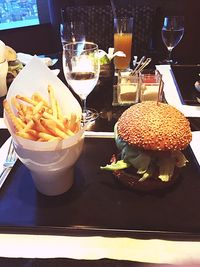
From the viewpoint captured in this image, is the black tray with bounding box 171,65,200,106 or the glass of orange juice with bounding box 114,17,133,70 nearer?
the black tray with bounding box 171,65,200,106

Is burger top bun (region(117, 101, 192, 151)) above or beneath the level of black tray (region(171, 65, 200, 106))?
above

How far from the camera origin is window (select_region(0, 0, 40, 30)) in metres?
2.91

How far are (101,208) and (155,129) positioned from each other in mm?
201

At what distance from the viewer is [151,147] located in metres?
0.64

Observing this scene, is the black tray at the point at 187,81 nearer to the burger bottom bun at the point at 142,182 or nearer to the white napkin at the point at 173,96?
the white napkin at the point at 173,96

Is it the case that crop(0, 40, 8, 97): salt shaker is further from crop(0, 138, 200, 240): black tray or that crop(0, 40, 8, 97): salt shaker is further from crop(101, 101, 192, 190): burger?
crop(101, 101, 192, 190): burger

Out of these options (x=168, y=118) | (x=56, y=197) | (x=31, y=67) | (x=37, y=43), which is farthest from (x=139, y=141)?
(x=37, y=43)

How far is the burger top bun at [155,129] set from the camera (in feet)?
2.12

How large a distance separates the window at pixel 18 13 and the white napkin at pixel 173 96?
197 cm

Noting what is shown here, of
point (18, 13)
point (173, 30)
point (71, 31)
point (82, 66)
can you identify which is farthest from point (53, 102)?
point (18, 13)

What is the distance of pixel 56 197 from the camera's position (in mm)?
663

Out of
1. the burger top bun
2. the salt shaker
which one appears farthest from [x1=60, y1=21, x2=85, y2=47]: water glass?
the burger top bun

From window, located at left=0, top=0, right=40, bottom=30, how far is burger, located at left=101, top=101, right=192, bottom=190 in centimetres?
256

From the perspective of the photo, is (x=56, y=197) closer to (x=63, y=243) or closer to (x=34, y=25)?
(x=63, y=243)
